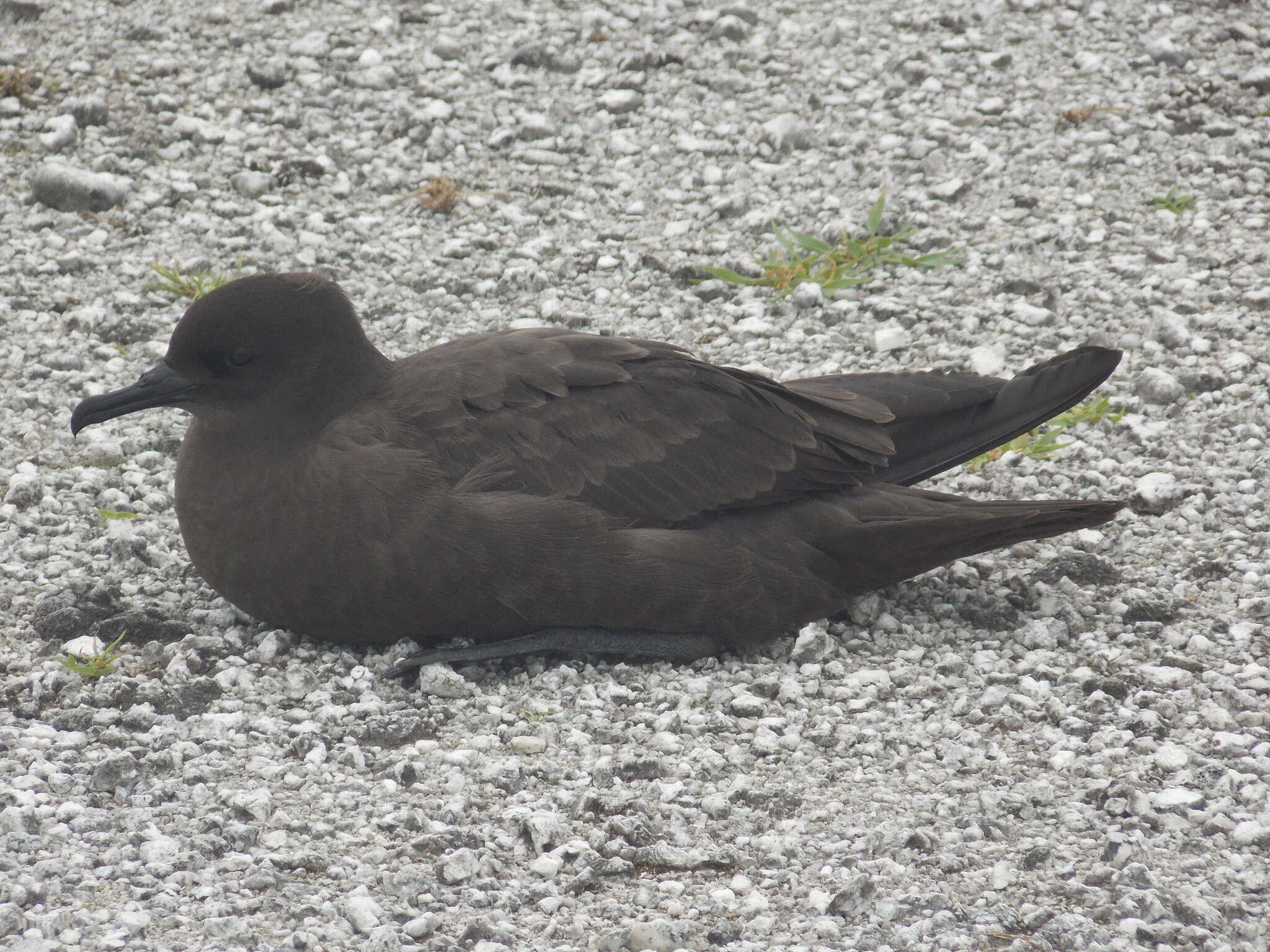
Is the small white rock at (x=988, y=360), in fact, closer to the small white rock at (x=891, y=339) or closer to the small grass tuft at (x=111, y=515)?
the small white rock at (x=891, y=339)

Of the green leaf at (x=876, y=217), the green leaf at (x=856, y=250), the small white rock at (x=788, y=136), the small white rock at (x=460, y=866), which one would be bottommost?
the small white rock at (x=460, y=866)

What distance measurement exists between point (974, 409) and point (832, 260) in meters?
1.68

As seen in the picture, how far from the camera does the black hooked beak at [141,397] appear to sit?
14.5 ft

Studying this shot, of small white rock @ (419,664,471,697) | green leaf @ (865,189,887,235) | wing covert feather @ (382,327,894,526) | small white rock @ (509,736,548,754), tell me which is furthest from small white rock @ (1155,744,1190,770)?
green leaf @ (865,189,887,235)

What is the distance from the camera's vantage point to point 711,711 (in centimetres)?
409

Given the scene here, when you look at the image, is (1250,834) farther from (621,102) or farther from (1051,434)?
(621,102)

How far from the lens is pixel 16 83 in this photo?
7.09m

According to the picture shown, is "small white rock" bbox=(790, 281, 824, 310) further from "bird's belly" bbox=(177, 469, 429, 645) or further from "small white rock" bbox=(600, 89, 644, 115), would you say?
"bird's belly" bbox=(177, 469, 429, 645)

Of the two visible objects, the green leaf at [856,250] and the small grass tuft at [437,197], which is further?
the small grass tuft at [437,197]

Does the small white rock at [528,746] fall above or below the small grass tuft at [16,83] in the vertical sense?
below

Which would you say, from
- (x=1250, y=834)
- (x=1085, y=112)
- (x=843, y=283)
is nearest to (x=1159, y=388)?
(x=843, y=283)

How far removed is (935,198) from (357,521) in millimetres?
3711

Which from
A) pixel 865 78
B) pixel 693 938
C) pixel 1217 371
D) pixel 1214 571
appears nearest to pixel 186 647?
pixel 693 938

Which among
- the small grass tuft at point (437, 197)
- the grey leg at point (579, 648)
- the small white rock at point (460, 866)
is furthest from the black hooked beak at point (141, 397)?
the small grass tuft at point (437, 197)
